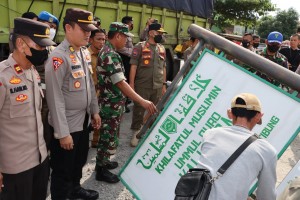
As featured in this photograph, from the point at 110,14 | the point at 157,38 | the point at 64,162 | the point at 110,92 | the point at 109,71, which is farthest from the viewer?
the point at 110,14

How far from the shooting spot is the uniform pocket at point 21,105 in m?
1.76

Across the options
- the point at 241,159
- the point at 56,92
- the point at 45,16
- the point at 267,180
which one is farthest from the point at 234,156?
the point at 45,16

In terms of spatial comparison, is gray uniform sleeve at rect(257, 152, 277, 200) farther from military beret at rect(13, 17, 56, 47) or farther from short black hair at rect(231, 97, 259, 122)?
military beret at rect(13, 17, 56, 47)

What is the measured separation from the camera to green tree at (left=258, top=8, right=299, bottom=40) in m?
42.2

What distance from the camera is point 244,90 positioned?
1946 mm

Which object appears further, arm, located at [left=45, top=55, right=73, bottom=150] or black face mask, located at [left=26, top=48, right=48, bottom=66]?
arm, located at [left=45, top=55, right=73, bottom=150]

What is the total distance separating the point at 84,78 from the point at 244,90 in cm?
123

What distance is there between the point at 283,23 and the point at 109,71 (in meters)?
45.7

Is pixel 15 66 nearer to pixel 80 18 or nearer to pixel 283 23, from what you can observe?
pixel 80 18

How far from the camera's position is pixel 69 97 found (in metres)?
2.37

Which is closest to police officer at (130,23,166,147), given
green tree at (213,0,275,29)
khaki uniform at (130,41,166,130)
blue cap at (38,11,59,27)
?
khaki uniform at (130,41,166,130)

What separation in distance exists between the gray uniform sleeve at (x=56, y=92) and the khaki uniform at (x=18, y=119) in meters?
0.24

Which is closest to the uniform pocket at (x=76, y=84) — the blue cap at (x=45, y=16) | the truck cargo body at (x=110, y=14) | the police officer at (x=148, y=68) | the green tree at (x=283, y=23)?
the blue cap at (x=45, y=16)

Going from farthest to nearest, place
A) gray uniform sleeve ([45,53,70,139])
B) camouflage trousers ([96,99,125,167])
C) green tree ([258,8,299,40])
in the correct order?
green tree ([258,8,299,40]) → camouflage trousers ([96,99,125,167]) → gray uniform sleeve ([45,53,70,139])
